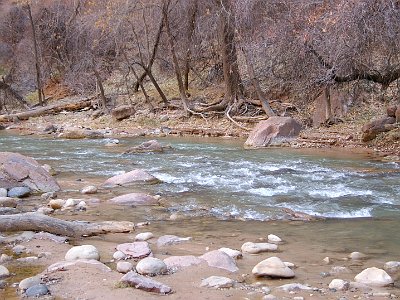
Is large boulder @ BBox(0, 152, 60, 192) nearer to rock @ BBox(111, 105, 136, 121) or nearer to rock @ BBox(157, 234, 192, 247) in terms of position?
rock @ BBox(157, 234, 192, 247)

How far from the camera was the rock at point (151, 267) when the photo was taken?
391 centimetres

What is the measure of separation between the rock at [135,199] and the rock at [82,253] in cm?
235

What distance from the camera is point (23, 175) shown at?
757cm

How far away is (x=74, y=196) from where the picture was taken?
7105 mm

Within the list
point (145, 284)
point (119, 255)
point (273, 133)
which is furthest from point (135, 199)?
point (273, 133)

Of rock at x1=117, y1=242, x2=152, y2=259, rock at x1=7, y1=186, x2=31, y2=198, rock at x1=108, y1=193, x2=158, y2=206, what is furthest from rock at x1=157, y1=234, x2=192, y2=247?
rock at x1=7, y1=186, x2=31, y2=198

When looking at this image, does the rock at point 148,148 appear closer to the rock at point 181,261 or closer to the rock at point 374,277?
the rock at point 181,261

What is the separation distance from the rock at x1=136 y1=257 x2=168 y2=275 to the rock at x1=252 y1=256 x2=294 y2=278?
66 cm

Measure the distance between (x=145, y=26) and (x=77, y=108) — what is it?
5.19m

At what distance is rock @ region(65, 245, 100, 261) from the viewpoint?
421 cm

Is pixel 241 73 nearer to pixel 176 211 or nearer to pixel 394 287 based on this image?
pixel 176 211

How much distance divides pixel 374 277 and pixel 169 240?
1884mm

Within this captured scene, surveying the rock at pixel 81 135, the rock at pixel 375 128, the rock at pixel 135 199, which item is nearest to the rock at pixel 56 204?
the rock at pixel 135 199

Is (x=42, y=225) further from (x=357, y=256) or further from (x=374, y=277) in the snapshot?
(x=374, y=277)
